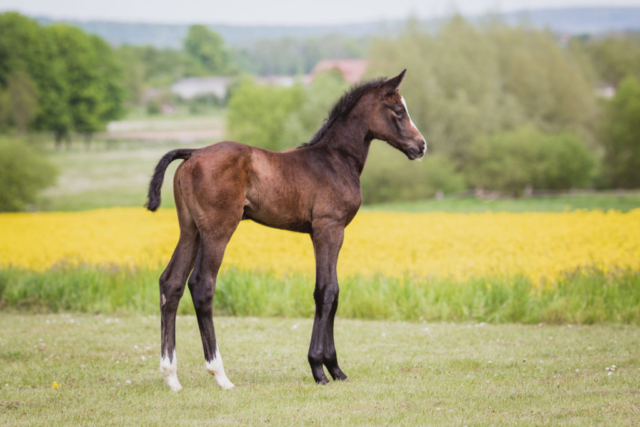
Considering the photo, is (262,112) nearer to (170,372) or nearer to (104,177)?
(104,177)

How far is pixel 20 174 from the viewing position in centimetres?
3022

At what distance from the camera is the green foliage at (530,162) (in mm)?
38281

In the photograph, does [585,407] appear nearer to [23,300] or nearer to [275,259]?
[275,259]

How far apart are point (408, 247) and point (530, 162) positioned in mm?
28270

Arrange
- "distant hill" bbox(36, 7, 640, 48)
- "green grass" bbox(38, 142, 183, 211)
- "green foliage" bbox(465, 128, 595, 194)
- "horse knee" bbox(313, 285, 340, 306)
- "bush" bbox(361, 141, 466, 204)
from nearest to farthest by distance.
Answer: "horse knee" bbox(313, 285, 340, 306) < "bush" bbox(361, 141, 466, 204) < "green foliage" bbox(465, 128, 595, 194) < "green grass" bbox(38, 142, 183, 211) < "distant hill" bbox(36, 7, 640, 48)

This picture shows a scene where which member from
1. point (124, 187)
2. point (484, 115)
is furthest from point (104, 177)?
point (484, 115)

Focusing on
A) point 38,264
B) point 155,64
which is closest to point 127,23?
point 155,64

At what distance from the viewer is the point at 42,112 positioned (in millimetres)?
44031

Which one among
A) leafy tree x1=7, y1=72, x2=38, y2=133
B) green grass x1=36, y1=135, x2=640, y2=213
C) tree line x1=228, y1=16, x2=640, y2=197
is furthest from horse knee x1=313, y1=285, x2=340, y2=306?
leafy tree x1=7, y1=72, x2=38, y2=133

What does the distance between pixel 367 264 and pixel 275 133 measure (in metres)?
39.0

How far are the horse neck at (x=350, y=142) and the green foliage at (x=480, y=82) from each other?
3327 centimetres

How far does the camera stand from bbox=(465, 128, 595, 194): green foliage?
126 feet

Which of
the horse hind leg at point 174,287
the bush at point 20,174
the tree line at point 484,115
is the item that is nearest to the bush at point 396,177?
the tree line at point 484,115

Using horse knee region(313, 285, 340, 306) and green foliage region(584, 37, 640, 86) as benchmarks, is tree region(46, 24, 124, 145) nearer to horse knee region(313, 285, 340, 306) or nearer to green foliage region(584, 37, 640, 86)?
horse knee region(313, 285, 340, 306)
